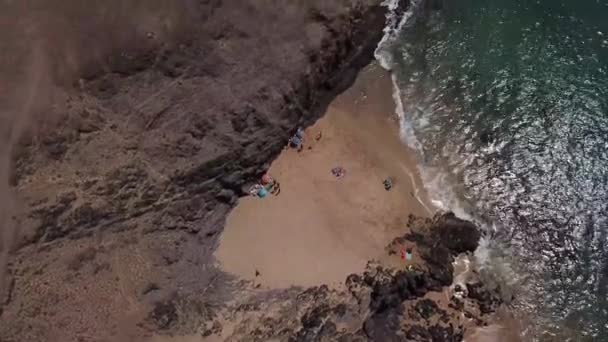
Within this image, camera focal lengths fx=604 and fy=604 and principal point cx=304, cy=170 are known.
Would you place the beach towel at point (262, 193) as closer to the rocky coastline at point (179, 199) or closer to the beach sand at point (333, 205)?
the beach sand at point (333, 205)

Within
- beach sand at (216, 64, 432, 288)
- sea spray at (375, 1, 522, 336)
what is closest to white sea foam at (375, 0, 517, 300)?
sea spray at (375, 1, 522, 336)

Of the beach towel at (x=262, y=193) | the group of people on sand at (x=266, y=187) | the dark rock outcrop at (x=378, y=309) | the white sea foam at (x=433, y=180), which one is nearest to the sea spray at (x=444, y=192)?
the white sea foam at (x=433, y=180)

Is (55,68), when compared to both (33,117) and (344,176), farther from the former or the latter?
(344,176)

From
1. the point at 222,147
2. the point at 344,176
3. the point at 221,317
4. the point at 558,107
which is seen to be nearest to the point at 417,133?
the point at 344,176

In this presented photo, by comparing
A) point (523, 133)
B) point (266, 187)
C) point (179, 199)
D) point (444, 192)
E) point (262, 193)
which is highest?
point (179, 199)

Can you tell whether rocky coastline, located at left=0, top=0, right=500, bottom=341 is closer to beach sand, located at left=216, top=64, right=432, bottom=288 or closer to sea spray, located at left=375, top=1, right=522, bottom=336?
beach sand, located at left=216, top=64, right=432, bottom=288

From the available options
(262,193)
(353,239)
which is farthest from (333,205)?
(262,193)

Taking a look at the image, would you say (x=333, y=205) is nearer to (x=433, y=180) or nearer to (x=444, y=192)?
(x=433, y=180)
